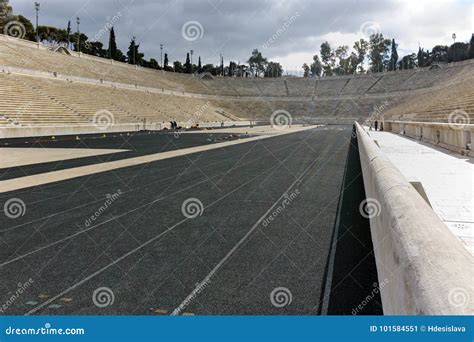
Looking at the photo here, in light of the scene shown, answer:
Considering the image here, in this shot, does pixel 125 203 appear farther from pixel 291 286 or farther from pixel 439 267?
pixel 439 267

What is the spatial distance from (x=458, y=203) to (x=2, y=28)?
96270 mm
